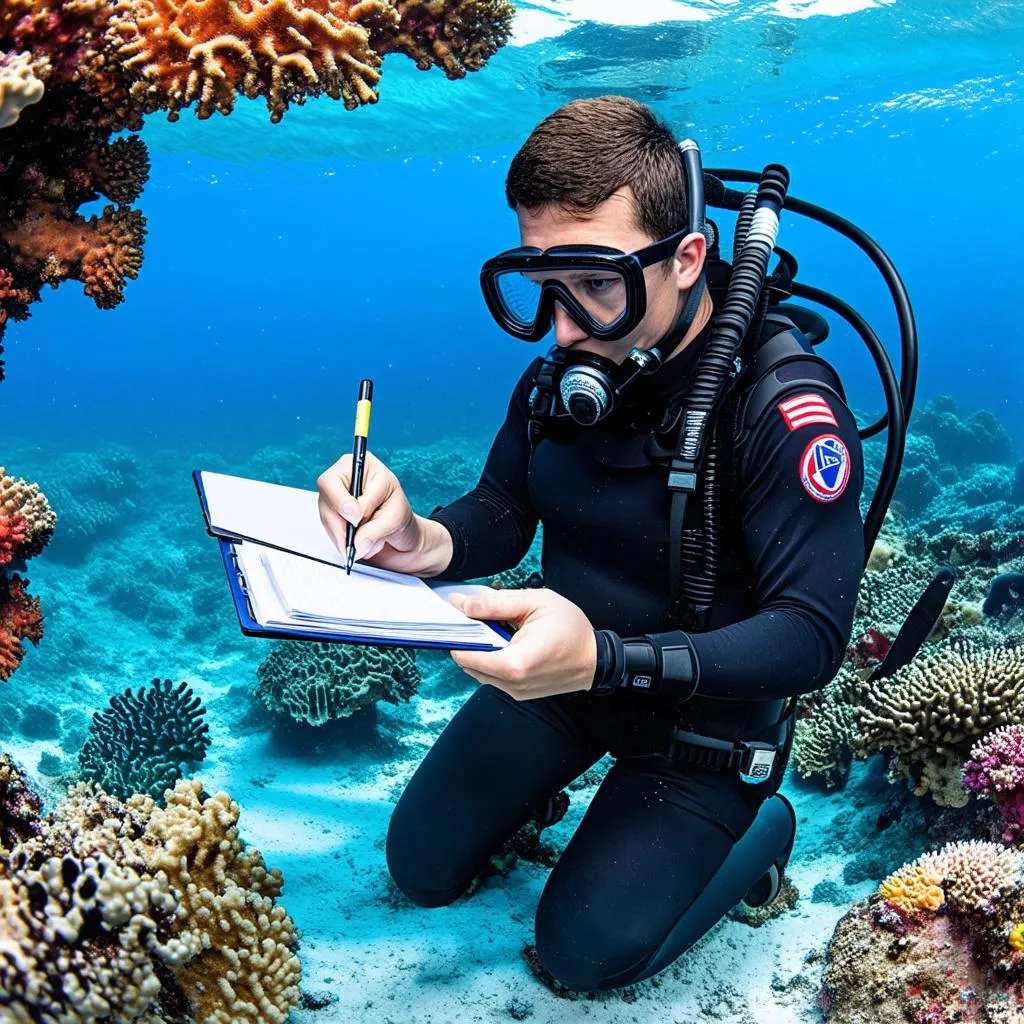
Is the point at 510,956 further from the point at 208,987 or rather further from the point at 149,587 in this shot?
the point at 149,587

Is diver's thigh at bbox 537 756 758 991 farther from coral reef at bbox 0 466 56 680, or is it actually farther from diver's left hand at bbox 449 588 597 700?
coral reef at bbox 0 466 56 680

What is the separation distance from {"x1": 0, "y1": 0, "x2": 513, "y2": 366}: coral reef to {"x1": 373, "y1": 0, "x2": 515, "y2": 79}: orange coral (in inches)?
4.4

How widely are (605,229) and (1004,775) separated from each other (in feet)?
9.24

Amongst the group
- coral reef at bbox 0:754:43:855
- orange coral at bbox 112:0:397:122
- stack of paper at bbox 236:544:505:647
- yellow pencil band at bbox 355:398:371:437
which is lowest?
coral reef at bbox 0:754:43:855

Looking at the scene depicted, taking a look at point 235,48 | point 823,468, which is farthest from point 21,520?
point 823,468

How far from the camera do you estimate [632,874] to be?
2959 millimetres

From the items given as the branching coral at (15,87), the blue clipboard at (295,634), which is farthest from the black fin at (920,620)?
the branching coral at (15,87)

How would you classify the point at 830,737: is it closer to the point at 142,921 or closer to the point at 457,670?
the point at 457,670

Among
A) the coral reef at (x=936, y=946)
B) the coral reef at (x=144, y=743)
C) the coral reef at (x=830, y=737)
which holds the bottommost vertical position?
the coral reef at (x=144, y=743)

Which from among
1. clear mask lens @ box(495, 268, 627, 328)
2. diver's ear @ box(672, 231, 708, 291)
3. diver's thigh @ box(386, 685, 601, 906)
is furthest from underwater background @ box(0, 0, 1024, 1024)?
diver's ear @ box(672, 231, 708, 291)

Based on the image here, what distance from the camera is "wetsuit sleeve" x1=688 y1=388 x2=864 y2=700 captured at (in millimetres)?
2516

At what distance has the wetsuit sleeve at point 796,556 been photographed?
2516 millimetres

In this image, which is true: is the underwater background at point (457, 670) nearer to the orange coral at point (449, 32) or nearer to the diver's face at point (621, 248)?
the orange coral at point (449, 32)

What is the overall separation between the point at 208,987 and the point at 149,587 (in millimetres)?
10922
